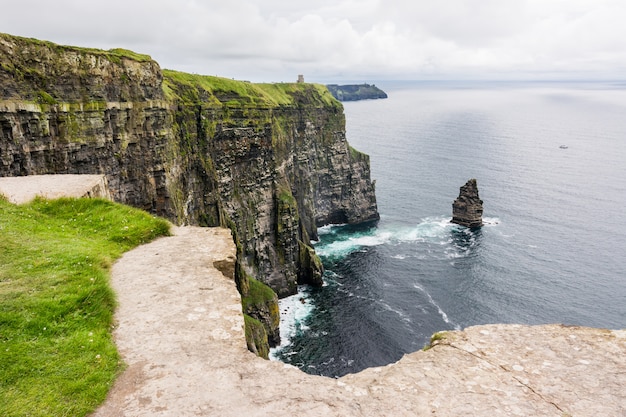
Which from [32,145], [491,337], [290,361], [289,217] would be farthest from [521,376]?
[289,217]

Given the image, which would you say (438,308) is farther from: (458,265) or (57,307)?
(57,307)

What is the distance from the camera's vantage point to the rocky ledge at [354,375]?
7.32m

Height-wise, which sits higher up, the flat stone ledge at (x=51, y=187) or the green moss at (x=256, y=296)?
the flat stone ledge at (x=51, y=187)

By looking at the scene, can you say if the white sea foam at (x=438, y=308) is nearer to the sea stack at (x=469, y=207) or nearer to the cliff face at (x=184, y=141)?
the cliff face at (x=184, y=141)

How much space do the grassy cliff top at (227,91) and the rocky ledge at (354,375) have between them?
4137 centimetres

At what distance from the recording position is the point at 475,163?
142000 mm

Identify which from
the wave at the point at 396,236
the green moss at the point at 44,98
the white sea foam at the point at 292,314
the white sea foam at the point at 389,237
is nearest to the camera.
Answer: the green moss at the point at 44,98

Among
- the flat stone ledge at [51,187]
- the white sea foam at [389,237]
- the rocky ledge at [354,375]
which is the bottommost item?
the white sea foam at [389,237]

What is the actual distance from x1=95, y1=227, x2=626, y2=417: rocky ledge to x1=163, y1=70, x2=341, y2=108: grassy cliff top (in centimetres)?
4137

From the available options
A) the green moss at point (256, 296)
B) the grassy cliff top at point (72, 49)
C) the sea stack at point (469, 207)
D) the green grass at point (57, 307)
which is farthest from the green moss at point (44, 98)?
the sea stack at point (469, 207)

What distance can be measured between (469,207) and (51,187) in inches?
3503

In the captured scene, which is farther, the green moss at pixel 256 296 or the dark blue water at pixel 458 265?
the dark blue water at pixel 458 265

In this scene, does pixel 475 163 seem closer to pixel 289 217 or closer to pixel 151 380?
pixel 289 217

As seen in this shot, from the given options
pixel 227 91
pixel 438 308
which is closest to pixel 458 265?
pixel 438 308
